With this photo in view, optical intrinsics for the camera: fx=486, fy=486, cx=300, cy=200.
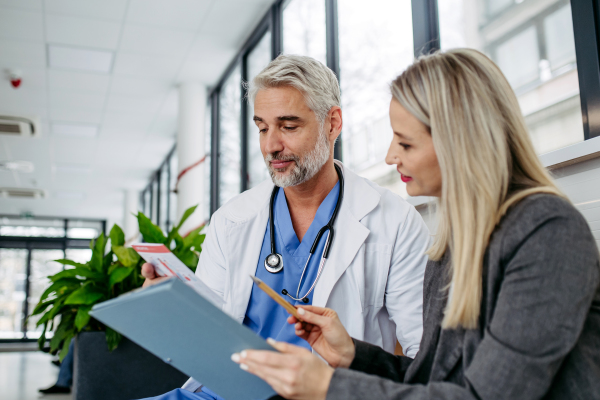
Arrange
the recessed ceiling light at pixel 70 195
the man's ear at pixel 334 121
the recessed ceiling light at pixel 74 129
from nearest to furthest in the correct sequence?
the man's ear at pixel 334 121, the recessed ceiling light at pixel 74 129, the recessed ceiling light at pixel 70 195

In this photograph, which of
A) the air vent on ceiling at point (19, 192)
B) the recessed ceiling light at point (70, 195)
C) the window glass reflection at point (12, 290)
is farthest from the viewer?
the window glass reflection at point (12, 290)

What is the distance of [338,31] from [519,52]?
4.91 ft

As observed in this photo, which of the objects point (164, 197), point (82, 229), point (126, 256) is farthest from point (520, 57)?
point (82, 229)

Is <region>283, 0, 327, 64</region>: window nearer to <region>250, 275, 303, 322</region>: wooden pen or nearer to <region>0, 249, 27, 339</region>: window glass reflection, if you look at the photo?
<region>250, 275, 303, 322</region>: wooden pen

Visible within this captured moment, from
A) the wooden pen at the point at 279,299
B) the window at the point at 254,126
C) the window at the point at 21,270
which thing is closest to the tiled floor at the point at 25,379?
the window at the point at 254,126

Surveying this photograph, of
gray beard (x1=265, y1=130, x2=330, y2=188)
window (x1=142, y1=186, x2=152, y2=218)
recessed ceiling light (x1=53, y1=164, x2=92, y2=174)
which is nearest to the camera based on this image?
gray beard (x1=265, y1=130, x2=330, y2=188)

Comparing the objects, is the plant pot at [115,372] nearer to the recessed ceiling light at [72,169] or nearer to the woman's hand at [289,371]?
the woman's hand at [289,371]

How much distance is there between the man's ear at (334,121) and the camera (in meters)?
1.72

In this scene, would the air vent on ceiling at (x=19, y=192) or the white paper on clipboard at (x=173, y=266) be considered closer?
the white paper on clipboard at (x=173, y=266)

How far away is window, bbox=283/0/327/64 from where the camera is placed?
3.21 m

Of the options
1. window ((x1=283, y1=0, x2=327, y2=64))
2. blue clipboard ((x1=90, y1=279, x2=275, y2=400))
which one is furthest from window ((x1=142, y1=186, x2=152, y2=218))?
blue clipboard ((x1=90, y1=279, x2=275, y2=400))

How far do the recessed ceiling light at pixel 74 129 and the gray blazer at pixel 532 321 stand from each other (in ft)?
20.7

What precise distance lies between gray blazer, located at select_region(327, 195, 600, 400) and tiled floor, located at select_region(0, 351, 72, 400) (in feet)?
11.2

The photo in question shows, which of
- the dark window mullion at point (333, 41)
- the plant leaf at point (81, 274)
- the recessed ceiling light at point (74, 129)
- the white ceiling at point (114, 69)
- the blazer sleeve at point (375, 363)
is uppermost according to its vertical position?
the white ceiling at point (114, 69)
